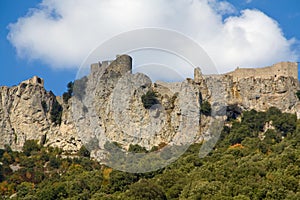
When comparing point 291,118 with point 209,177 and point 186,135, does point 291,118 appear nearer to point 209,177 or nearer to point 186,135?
point 186,135

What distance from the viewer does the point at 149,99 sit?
62.7 metres

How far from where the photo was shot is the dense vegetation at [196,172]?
122 ft

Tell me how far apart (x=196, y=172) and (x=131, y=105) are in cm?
1997

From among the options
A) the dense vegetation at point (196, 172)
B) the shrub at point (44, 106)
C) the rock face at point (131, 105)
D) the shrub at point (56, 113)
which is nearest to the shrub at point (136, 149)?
the dense vegetation at point (196, 172)

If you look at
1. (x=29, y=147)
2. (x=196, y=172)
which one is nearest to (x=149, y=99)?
(x=29, y=147)

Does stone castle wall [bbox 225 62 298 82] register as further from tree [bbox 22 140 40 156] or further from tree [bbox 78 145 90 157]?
tree [bbox 22 140 40 156]

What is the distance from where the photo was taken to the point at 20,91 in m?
67.8

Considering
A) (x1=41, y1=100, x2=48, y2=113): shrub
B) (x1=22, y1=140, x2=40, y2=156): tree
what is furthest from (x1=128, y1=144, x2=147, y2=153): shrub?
(x1=41, y1=100, x2=48, y2=113): shrub

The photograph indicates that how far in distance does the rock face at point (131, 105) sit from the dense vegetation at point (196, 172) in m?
1.98

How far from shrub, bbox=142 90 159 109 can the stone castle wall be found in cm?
927

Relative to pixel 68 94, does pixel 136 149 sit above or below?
below

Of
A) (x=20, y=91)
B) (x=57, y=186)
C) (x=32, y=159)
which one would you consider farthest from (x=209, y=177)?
(x=20, y=91)

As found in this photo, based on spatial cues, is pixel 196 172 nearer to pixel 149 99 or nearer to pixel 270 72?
pixel 149 99

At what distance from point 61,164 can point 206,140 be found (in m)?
14.1
